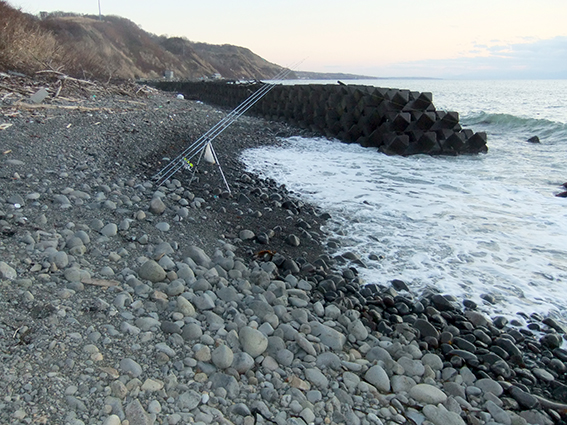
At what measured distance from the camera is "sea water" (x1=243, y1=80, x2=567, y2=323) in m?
3.74

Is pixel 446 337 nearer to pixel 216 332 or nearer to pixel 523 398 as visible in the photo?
pixel 523 398

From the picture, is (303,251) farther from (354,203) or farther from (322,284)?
(354,203)

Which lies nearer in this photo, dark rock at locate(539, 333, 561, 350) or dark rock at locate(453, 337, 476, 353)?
dark rock at locate(453, 337, 476, 353)

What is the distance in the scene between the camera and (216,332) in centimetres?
261

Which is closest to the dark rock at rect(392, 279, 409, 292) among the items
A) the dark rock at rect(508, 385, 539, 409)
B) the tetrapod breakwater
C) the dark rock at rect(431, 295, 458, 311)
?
the dark rock at rect(431, 295, 458, 311)

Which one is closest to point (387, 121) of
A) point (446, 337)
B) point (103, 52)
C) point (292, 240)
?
point (292, 240)

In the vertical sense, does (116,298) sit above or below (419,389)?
above

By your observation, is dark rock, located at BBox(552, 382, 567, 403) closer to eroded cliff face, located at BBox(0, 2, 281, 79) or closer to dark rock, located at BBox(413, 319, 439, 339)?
dark rock, located at BBox(413, 319, 439, 339)

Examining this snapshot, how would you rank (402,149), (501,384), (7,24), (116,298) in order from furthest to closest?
(7,24) < (402,149) < (116,298) < (501,384)

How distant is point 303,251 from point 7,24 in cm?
1147

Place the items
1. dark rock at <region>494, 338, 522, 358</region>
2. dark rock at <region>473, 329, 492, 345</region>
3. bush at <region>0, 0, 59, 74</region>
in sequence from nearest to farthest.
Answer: dark rock at <region>494, 338, 522, 358</region>, dark rock at <region>473, 329, 492, 345</region>, bush at <region>0, 0, 59, 74</region>

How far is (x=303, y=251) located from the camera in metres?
4.09

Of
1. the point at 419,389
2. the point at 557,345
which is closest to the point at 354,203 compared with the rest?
the point at 557,345

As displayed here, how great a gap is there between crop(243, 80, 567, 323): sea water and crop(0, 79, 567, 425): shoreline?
376 mm
